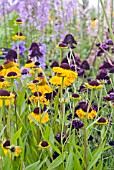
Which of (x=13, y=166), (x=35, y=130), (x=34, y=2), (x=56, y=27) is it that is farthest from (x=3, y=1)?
(x=13, y=166)

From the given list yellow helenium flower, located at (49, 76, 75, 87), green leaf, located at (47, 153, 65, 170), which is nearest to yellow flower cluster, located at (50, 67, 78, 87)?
yellow helenium flower, located at (49, 76, 75, 87)

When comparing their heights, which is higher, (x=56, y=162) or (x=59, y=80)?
(x=59, y=80)

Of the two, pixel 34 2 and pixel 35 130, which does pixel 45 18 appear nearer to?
pixel 34 2

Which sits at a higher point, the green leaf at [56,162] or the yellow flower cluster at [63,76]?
the yellow flower cluster at [63,76]

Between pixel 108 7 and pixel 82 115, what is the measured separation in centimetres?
202

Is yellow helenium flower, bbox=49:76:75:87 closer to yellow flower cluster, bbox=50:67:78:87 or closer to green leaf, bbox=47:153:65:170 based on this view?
yellow flower cluster, bbox=50:67:78:87

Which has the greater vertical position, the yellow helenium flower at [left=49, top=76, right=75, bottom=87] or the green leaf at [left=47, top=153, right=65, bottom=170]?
the yellow helenium flower at [left=49, top=76, right=75, bottom=87]

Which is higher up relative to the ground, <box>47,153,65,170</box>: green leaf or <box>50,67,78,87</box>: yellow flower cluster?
<box>50,67,78,87</box>: yellow flower cluster

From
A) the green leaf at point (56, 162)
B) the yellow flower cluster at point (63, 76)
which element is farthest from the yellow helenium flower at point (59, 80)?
the green leaf at point (56, 162)

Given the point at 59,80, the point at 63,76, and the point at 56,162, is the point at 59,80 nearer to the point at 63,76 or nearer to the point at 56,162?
the point at 63,76

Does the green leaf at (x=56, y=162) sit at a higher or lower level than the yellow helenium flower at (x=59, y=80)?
lower

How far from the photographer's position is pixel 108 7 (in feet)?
11.0

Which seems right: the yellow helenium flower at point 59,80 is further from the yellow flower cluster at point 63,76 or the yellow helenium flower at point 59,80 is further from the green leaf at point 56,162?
the green leaf at point 56,162

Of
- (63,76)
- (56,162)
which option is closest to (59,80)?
(63,76)
